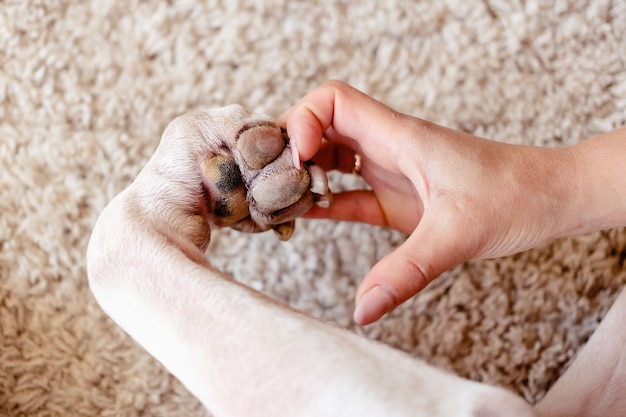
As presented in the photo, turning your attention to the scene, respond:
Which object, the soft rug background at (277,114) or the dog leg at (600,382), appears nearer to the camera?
the dog leg at (600,382)

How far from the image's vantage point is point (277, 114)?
1106 mm

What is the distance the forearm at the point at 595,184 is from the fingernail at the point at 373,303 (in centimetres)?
26

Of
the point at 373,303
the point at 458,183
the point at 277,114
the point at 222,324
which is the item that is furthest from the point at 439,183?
the point at 277,114

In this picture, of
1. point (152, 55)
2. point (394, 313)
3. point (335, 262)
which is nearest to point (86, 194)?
point (152, 55)

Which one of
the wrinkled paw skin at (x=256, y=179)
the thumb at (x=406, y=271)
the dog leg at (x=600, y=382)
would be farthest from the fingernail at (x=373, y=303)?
the dog leg at (x=600, y=382)

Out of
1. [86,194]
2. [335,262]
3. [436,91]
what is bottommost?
[335,262]

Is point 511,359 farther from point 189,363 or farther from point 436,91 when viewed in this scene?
Result: point 189,363

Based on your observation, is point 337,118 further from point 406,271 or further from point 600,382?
point 600,382

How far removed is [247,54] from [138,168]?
0.84ft

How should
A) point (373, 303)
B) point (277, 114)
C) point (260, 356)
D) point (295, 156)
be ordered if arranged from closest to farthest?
point (260, 356) < point (373, 303) < point (295, 156) < point (277, 114)

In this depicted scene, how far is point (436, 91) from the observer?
112cm

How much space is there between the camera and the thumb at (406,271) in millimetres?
653

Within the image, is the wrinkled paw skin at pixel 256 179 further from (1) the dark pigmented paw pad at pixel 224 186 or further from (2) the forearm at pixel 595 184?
(2) the forearm at pixel 595 184

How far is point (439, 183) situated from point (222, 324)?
29 cm
